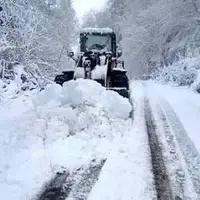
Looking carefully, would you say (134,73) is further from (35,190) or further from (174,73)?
(35,190)

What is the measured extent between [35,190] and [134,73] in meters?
39.3

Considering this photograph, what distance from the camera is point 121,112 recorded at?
7.65 m

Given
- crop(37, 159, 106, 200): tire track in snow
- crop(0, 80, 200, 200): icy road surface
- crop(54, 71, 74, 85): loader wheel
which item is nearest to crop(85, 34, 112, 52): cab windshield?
crop(54, 71, 74, 85): loader wheel

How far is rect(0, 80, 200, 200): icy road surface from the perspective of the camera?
12.4ft

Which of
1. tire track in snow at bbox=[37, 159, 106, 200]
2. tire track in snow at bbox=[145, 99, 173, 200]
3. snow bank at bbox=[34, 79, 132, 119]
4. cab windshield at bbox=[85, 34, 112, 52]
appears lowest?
tire track in snow at bbox=[37, 159, 106, 200]

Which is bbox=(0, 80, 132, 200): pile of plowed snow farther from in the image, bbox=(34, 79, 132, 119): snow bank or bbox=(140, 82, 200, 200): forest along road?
bbox=(140, 82, 200, 200): forest along road

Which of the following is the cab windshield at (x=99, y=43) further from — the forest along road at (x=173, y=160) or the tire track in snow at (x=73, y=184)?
the tire track in snow at (x=73, y=184)

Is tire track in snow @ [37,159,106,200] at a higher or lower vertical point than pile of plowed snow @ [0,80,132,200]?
lower

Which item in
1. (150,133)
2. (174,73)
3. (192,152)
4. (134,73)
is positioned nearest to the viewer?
(192,152)

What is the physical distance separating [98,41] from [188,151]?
7.48 metres

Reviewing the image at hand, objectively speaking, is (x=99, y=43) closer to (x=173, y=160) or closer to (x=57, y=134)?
(x=57, y=134)

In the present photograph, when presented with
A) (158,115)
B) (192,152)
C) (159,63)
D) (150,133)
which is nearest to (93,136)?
(150,133)

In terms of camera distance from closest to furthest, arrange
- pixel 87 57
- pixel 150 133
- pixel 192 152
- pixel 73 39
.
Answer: pixel 192 152 < pixel 150 133 < pixel 87 57 < pixel 73 39

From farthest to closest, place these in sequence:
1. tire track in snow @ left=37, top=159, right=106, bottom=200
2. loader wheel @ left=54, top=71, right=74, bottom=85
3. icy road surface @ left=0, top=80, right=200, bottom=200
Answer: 1. loader wheel @ left=54, top=71, right=74, bottom=85
2. icy road surface @ left=0, top=80, right=200, bottom=200
3. tire track in snow @ left=37, top=159, right=106, bottom=200
